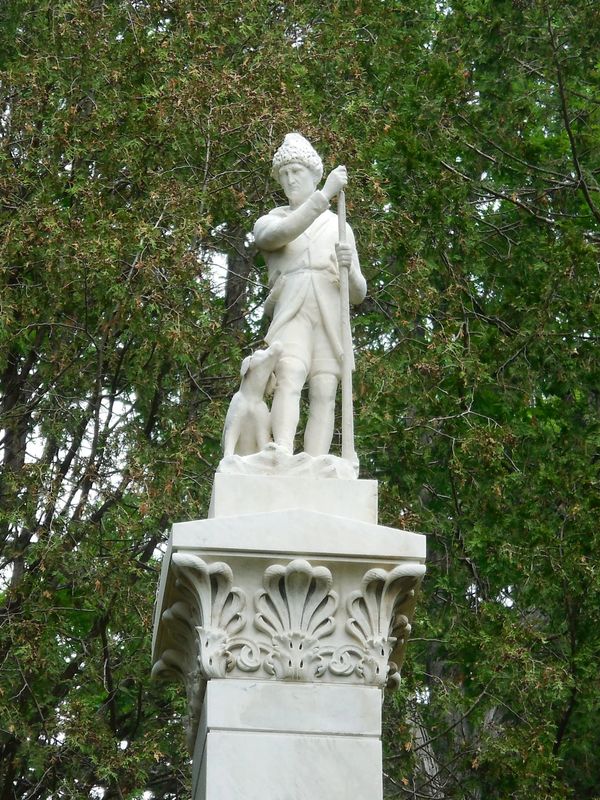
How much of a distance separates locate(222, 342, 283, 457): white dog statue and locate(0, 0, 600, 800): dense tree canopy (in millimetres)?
5118

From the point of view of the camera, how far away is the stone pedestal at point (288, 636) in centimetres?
946

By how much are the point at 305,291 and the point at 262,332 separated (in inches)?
296

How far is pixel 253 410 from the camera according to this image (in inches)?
418

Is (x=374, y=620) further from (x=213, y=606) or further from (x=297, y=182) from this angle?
(x=297, y=182)

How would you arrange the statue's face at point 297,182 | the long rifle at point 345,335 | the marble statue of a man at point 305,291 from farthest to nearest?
the statue's face at point 297,182
the marble statue of a man at point 305,291
the long rifle at point 345,335

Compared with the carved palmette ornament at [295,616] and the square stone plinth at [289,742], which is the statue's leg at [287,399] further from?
the square stone plinth at [289,742]

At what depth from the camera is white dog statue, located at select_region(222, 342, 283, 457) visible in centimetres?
1059

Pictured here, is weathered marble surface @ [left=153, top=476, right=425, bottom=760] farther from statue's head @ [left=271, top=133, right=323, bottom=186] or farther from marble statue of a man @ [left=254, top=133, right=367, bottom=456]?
statue's head @ [left=271, top=133, right=323, bottom=186]

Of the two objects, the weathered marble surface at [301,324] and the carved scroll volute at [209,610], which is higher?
the weathered marble surface at [301,324]

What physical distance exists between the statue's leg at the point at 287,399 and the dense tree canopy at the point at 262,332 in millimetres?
5165

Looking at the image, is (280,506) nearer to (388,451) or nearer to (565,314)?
(388,451)

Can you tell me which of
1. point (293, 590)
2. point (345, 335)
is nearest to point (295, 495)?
point (293, 590)

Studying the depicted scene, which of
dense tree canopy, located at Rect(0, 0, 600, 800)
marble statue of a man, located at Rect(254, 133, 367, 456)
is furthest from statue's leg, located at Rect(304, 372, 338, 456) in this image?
dense tree canopy, located at Rect(0, 0, 600, 800)

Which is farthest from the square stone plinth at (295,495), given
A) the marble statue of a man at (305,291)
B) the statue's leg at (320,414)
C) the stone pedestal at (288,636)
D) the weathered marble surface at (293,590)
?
the statue's leg at (320,414)
